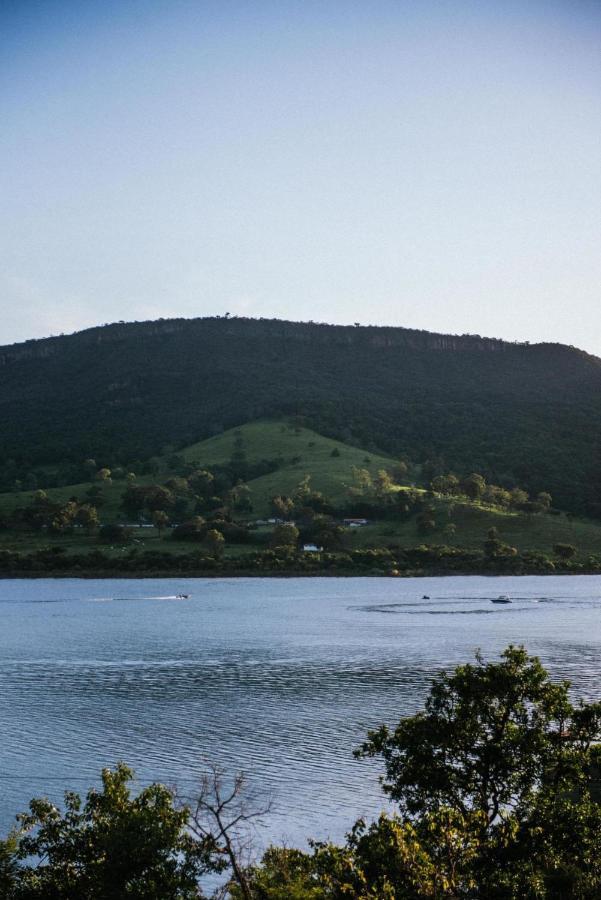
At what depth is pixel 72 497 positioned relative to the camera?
196875 mm

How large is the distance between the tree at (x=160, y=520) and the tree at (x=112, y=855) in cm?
15554

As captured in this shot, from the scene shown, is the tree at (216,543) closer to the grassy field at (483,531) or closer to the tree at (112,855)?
the grassy field at (483,531)

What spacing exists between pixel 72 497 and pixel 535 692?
176115 millimetres

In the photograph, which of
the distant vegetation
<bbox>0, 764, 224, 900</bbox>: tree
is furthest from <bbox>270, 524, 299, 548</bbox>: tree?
<bbox>0, 764, 224, 900</bbox>: tree

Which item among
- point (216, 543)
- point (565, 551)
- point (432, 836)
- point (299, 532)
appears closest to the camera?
point (432, 836)

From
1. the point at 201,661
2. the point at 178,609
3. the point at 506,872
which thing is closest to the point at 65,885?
the point at 506,872

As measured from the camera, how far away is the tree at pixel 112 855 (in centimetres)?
2489

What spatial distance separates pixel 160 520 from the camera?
181 meters

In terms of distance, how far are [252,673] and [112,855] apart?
55772 mm

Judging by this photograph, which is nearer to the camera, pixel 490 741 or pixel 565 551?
pixel 490 741

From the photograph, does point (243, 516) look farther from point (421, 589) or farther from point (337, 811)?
point (337, 811)

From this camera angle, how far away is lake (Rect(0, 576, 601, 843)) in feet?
158

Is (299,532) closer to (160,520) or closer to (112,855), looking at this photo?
(160,520)

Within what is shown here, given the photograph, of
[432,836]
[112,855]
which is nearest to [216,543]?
[432,836]
